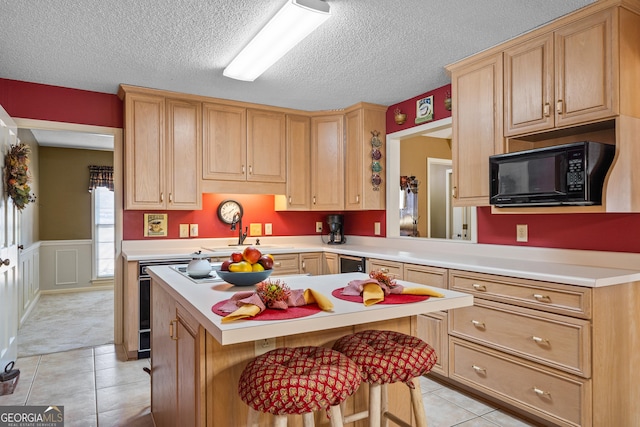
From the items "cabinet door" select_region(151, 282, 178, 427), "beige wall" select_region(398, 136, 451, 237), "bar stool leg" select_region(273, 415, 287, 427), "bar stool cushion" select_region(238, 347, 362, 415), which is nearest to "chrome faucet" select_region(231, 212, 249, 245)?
"cabinet door" select_region(151, 282, 178, 427)

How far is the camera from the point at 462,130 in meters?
3.05

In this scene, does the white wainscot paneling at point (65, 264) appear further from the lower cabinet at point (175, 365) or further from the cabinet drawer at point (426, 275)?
the cabinet drawer at point (426, 275)

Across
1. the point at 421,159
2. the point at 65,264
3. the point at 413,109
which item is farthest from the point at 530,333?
the point at 65,264

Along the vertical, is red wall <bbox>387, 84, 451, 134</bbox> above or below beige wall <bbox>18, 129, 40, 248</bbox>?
above

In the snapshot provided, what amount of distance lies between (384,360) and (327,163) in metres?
3.22

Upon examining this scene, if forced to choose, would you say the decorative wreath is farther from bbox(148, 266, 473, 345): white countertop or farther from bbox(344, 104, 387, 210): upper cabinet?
bbox(344, 104, 387, 210): upper cabinet

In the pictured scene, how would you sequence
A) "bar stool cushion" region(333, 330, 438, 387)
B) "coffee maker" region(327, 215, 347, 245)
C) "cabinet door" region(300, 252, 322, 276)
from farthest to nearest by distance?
"coffee maker" region(327, 215, 347, 245) → "cabinet door" region(300, 252, 322, 276) → "bar stool cushion" region(333, 330, 438, 387)

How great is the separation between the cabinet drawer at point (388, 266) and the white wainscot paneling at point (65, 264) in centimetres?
519

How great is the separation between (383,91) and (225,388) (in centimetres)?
307

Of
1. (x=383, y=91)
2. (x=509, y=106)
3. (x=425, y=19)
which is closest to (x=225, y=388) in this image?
(x=425, y=19)

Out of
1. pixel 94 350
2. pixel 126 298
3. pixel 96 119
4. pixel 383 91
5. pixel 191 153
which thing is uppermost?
pixel 383 91

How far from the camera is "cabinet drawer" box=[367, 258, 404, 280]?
3.23 metres

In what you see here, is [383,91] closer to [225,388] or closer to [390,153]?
[390,153]

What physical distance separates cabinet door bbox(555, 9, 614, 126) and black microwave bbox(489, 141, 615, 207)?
0.21 metres
